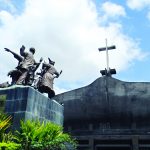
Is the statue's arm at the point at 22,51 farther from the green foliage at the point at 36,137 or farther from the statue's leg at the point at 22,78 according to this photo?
the green foliage at the point at 36,137

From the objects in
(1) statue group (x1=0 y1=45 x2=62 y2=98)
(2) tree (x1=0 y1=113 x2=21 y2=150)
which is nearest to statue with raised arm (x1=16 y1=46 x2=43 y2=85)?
(1) statue group (x1=0 y1=45 x2=62 y2=98)

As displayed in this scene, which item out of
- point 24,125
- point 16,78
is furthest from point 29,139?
point 16,78

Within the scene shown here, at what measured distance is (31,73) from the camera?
11047mm

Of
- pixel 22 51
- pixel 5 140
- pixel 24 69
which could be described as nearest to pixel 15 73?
pixel 24 69

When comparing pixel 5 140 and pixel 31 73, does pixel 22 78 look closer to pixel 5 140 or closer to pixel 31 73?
pixel 31 73

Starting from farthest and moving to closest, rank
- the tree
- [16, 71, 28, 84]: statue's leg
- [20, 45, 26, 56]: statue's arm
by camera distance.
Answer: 1. [20, 45, 26, 56]: statue's arm
2. [16, 71, 28, 84]: statue's leg
3. the tree

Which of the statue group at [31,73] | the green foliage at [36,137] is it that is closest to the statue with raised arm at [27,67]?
the statue group at [31,73]

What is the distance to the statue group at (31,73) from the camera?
10703 millimetres

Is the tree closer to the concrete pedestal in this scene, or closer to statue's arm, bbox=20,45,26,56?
the concrete pedestal

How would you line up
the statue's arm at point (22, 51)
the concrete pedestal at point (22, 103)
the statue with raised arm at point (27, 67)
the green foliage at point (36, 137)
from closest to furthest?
the green foliage at point (36, 137) → the concrete pedestal at point (22, 103) → the statue with raised arm at point (27, 67) → the statue's arm at point (22, 51)

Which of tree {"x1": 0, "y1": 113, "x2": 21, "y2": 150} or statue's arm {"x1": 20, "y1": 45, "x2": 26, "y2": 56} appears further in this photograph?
statue's arm {"x1": 20, "y1": 45, "x2": 26, "y2": 56}

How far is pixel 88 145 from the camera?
18922mm

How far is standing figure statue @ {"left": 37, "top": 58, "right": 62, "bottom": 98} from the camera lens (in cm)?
1120

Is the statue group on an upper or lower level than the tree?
upper
